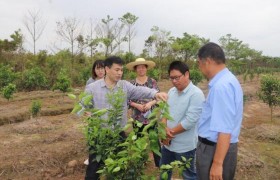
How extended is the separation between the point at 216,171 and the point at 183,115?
877mm

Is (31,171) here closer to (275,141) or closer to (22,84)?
(275,141)

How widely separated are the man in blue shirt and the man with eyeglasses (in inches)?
19.6

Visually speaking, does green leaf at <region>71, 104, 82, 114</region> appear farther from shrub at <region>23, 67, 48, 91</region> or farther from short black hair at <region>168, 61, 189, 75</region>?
shrub at <region>23, 67, 48, 91</region>

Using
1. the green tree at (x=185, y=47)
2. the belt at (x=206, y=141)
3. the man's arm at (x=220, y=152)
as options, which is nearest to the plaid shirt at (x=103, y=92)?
the belt at (x=206, y=141)

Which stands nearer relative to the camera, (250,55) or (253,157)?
(253,157)

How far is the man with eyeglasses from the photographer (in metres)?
2.92

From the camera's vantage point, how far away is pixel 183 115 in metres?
3.02

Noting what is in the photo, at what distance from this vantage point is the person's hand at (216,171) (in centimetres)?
220

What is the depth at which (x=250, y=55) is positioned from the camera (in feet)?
133

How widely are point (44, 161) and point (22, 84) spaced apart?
10.4 meters

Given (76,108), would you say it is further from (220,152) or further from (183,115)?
(183,115)

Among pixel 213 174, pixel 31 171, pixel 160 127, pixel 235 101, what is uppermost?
pixel 235 101

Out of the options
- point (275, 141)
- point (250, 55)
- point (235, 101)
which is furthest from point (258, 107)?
point (250, 55)

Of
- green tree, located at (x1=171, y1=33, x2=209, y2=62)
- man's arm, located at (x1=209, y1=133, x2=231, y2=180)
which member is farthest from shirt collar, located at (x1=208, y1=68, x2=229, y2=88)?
green tree, located at (x1=171, y1=33, x2=209, y2=62)
